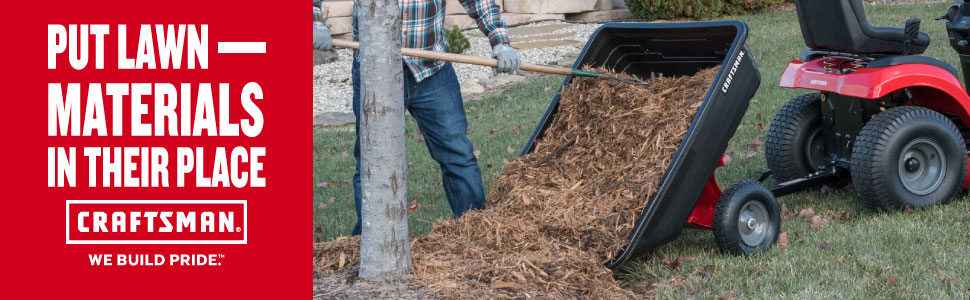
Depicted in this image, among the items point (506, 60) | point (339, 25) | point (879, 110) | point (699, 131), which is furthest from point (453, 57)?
point (339, 25)

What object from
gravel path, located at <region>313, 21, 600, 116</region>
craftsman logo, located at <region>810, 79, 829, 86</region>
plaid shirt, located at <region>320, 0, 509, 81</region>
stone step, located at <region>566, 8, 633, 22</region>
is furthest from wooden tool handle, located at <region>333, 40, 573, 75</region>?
stone step, located at <region>566, 8, 633, 22</region>

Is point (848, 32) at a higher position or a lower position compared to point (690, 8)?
lower

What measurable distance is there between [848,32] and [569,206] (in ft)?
5.41

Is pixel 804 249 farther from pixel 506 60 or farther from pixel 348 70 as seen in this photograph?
pixel 348 70

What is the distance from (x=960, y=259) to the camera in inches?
150

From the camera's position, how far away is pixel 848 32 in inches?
176

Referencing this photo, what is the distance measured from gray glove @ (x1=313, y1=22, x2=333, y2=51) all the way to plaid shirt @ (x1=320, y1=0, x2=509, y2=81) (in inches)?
7.1

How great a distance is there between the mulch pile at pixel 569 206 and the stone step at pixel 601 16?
11.0 meters

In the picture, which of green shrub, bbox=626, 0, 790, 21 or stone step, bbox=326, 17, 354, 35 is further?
green shrub, bbox=626, 0, 790, 21

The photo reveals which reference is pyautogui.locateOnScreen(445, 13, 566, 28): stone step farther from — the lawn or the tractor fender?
the tractor fender

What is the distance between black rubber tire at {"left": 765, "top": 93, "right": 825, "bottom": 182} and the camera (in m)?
4.99

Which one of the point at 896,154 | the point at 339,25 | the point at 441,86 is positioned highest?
the point at 339,25

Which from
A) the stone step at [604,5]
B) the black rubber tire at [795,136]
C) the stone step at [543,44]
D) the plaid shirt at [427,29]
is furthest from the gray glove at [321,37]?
the stone step at [604,5]

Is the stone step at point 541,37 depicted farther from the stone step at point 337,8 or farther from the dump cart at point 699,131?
the dump cart at point 699,131
